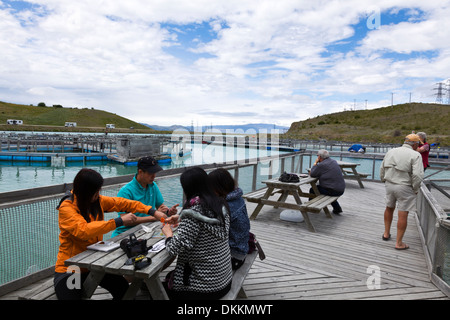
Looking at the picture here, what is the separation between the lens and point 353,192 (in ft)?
28.4

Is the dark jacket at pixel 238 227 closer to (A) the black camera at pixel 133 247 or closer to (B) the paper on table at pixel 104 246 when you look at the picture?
(A) the black camera at pixel 133 247

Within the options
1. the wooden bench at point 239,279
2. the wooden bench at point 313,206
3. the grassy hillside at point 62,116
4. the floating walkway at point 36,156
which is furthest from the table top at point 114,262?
the grassy hillside at point 62,116

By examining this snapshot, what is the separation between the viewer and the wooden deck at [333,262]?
3197 millimetres

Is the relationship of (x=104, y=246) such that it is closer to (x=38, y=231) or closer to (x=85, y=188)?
(x=85, y=188)

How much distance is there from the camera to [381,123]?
71562 millimetres

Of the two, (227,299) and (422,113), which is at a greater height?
(422,113)

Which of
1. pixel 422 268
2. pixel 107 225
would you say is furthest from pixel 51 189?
pixel 422 268

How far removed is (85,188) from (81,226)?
27 cm

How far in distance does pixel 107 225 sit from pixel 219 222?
86 centimetres

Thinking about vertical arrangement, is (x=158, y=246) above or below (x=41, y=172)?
above

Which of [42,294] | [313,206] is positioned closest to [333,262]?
[313,206]

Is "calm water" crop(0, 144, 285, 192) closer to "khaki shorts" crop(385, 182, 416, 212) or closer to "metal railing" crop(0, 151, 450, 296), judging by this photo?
"metal railing" crop(0, 151, 450, 296)

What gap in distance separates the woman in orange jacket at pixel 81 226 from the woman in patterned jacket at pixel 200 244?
496 millimetres
